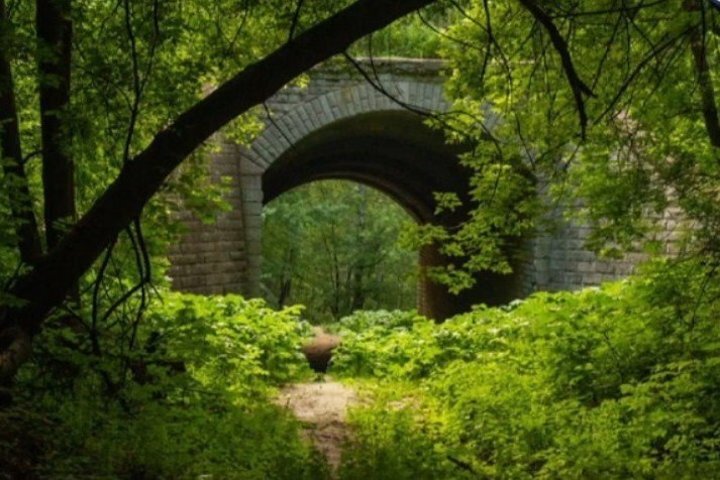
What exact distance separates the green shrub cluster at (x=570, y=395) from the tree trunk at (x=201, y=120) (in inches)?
94.8

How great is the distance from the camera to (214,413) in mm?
6797

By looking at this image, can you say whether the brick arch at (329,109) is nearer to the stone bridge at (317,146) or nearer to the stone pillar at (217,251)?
the stone bridge at (317,146)

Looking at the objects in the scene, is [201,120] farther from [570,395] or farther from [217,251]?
[217,251]

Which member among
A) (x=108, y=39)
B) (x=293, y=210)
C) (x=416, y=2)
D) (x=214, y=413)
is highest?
(x=293, y=210)

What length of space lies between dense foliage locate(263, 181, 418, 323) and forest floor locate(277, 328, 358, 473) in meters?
15.2

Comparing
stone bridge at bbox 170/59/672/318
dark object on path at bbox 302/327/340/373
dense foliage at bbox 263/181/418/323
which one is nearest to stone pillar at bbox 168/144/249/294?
stone bridge at bbox 170/59/672/318

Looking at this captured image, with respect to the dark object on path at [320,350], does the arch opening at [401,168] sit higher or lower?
higher

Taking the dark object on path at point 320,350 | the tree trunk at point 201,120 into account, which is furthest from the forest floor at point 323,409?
the dark object on path at point 320,350

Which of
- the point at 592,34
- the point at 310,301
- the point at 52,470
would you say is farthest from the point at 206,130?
the point at 310,301

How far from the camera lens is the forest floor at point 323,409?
6.73 m

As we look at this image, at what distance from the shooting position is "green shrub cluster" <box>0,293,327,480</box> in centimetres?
440

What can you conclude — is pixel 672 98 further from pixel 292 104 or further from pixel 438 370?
pixel 292 104

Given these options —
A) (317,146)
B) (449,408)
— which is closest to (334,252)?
(317,146)

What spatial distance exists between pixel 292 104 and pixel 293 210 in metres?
11.7
